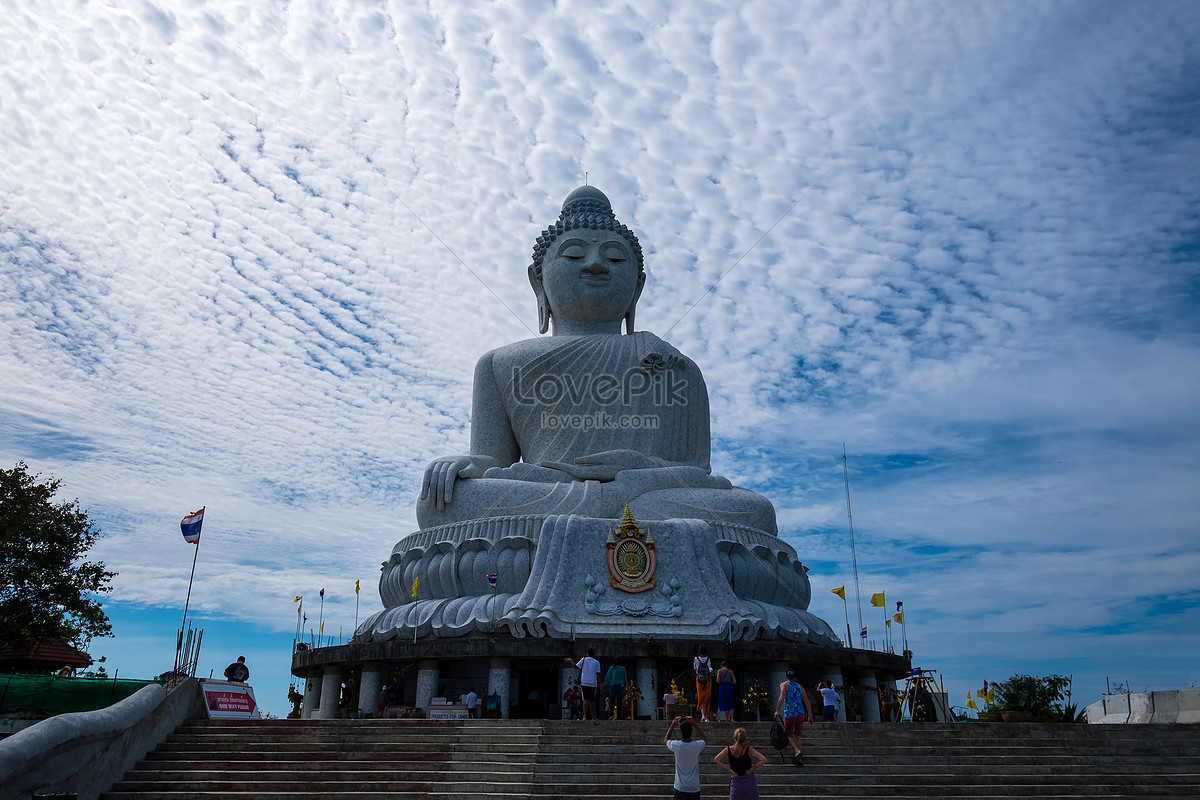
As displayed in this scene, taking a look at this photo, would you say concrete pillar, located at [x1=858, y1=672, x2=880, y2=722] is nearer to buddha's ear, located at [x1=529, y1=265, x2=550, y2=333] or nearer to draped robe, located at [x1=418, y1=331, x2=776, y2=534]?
draped robe, located at [x1=418, y1=331, x2=776, y2=534]

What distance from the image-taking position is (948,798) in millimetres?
Answer: 7859

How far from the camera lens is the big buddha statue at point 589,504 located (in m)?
14.1

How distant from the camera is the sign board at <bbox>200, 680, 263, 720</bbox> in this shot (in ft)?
36.2

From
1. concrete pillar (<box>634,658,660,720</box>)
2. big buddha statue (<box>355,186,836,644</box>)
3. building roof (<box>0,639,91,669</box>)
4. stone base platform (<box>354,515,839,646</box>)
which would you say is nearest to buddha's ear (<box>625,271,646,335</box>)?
big buddha statue (<box>355,186,836,644</box>)

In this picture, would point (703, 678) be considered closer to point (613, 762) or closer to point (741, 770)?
point (613, 762)

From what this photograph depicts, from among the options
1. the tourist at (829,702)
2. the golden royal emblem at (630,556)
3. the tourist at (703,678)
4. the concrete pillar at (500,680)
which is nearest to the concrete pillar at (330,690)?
the concrete pillar at (500,680)

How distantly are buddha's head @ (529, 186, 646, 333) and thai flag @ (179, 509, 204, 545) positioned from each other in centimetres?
840

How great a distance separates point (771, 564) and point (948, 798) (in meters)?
7.72

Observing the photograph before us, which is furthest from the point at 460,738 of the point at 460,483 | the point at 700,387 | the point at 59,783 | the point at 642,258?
the point at 642,258

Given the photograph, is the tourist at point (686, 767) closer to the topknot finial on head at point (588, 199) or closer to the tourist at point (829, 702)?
the tourist at point (829, 702)

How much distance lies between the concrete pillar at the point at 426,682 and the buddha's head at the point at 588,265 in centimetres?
874

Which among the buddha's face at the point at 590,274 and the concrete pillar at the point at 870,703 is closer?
the concrete pillar at the point at 870,703

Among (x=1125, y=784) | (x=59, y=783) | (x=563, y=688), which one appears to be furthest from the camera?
(x=563, y=688)

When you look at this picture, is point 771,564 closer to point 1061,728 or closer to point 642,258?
point 1061,728
